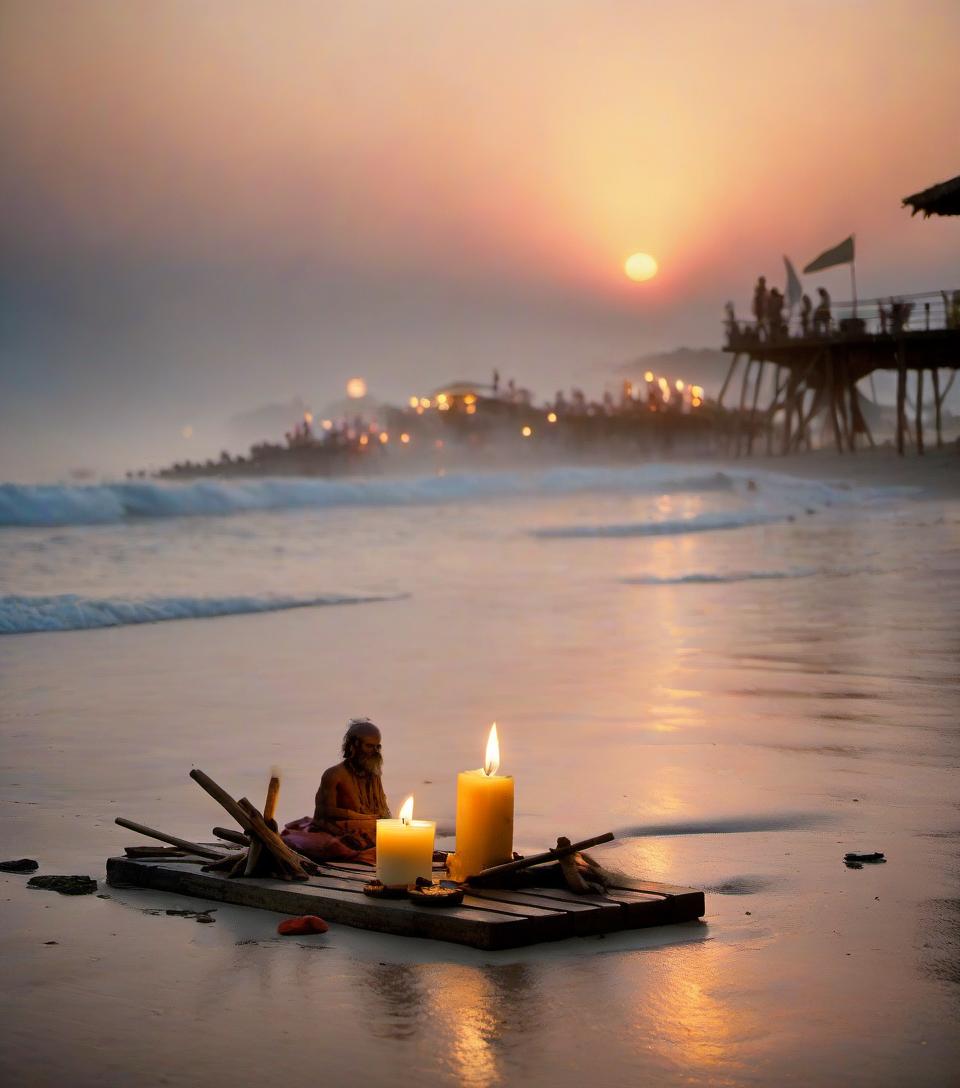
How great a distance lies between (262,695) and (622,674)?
2.84m

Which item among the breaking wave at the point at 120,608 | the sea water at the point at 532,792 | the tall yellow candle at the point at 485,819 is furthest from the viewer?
the breaking wave at the point at 120,608

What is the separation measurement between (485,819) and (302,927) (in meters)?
0.70

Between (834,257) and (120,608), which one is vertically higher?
(834,257)

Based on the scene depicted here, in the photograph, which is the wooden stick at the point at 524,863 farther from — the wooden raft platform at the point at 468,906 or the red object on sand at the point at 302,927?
the red object on sand at the point at 302,927

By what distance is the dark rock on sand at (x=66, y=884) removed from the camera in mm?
5926

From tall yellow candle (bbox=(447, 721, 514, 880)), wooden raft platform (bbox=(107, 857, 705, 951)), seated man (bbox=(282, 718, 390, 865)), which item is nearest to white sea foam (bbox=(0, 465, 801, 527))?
seated man (bbox=(282, 718, 390, 865))

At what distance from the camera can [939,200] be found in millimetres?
16188

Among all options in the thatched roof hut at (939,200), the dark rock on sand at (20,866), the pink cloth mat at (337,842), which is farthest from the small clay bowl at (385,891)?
the thatched roof hut at (939,200)

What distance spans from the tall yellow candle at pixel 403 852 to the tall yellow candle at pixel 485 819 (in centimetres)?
14

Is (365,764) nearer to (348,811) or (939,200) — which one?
(348,811)

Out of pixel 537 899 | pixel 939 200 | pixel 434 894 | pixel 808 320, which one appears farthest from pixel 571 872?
pixel 808 320

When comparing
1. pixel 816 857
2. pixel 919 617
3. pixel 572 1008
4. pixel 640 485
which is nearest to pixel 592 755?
pixel 816 857

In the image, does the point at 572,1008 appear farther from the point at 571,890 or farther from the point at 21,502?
the point at 21,502

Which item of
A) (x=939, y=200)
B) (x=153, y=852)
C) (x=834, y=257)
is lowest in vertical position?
(x=153, y=852)
